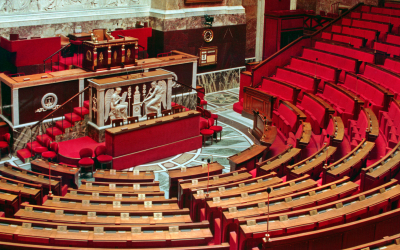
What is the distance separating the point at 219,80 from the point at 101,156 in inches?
196

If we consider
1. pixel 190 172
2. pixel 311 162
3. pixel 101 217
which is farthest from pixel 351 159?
pixel 101 217

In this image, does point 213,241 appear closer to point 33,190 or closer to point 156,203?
point 156,203

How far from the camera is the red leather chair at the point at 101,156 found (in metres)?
6.92

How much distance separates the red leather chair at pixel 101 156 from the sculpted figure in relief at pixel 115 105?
0.70 metres

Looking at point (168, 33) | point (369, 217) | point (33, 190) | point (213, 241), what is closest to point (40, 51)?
point (168, 33)

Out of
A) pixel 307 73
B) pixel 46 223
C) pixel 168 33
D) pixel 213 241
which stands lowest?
pixel 213 241

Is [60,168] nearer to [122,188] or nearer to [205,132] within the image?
[122,188]

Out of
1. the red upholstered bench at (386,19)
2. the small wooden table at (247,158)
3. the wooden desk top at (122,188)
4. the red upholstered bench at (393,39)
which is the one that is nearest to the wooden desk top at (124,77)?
the small wooden table at (247,158)

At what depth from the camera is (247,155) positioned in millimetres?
6637

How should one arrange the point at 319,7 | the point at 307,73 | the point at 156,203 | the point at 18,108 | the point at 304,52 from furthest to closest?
1. the point at 319,7
2. the point at 304,52
3. the point at 307,73
4. the point at 18,108
5. the point at 156,203

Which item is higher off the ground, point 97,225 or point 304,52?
point 304,52

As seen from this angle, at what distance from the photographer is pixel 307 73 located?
30.7ft

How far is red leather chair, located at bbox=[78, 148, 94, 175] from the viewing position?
6789 millimetres

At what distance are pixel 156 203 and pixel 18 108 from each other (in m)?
3.57
